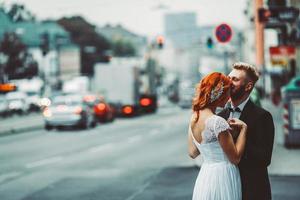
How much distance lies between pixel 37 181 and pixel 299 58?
26118 millimetres

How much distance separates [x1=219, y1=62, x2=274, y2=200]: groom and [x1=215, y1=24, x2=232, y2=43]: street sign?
423 inches

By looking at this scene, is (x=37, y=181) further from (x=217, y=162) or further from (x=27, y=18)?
(x=27, y=18)

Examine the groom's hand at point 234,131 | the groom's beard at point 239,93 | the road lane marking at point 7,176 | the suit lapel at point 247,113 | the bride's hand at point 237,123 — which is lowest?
the road lane marking at point 7,176

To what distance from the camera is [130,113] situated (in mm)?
43906

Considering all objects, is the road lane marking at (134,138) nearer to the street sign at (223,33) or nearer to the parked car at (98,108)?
the street sign at (223,33)

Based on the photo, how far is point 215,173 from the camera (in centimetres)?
460

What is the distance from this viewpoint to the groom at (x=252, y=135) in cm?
463

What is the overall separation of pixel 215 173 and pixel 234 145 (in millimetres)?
234

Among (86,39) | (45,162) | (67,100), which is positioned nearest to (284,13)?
(45,162)

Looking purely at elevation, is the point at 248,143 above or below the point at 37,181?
above

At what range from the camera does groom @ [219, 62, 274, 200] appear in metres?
4.63

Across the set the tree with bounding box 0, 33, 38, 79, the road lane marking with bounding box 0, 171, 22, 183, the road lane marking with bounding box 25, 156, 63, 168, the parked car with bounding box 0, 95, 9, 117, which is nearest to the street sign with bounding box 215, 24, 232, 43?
the road lane marking with bounding box 25, 156, 63, 168

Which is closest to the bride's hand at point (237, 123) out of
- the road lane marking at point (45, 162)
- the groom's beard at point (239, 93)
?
the groom's beard at point (239, 93)

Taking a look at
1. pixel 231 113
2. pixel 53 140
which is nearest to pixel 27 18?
pixel 53 140
